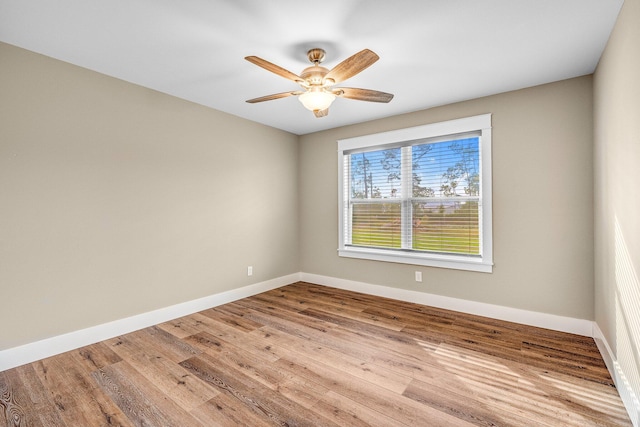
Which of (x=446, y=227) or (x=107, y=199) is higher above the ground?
(x=107, y=199)

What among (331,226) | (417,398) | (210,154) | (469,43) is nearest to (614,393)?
(417,398)

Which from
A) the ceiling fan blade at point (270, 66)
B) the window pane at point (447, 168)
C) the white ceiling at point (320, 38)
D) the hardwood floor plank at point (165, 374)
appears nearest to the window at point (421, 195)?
the window pane at point (447, 168)

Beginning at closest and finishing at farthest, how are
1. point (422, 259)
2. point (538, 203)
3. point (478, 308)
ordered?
point (538, 203) < point (478, 308) < point (422, 259)

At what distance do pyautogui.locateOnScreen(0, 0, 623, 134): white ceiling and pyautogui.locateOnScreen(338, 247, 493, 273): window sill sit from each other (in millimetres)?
1873

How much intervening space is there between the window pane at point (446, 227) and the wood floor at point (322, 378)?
86 cm

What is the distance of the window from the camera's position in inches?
133

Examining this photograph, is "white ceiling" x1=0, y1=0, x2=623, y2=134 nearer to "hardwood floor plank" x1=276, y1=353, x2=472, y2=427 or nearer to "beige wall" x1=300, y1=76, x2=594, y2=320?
"beige wall" x1=300, y1=76, x2=594, y2=320

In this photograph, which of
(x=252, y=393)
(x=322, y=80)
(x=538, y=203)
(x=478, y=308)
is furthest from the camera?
(x=478, y=308)

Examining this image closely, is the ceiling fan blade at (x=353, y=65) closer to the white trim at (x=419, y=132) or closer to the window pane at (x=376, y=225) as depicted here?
the white trim at (x=419, y=132)

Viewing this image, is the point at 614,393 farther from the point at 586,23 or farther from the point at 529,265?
the point at 586,23

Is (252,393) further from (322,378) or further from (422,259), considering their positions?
(422,259)

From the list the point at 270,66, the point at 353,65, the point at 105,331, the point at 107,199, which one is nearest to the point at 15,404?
the point at 105,331

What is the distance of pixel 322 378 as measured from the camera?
215 cm

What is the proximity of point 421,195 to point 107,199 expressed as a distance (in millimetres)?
3449
